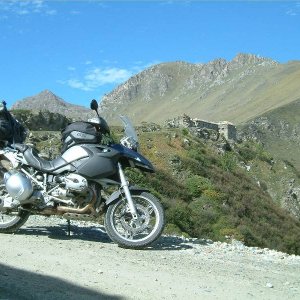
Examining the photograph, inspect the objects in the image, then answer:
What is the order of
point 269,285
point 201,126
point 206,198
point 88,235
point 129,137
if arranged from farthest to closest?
point 201,126
point 206,198
point 88,235
point 129,137
point 269,285

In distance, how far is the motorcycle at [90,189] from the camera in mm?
8016

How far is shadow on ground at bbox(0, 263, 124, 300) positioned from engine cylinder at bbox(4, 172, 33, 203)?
2.15 meters

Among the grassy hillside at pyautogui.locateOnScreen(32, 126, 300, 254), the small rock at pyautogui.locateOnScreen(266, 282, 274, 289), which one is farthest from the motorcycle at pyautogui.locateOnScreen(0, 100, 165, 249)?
the grassy hillside at pyautogui.locateOnScreen(32, 126, 300, 254)

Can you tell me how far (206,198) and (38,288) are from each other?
26001 mm

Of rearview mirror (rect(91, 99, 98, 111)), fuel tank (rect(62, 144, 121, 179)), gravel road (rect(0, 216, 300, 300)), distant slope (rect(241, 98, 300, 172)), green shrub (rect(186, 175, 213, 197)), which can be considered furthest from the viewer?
distant slope (rect(241, 98, 300, 172))

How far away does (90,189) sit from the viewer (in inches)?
318

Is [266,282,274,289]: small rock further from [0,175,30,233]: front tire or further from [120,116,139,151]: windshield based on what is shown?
[0,175,30,233]: front tire

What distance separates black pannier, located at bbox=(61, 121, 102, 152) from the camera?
8.18 m

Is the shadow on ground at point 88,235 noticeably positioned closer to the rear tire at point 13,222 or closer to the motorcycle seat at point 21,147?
the rear tire at point 13,222

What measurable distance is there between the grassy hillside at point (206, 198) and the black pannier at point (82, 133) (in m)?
12.0

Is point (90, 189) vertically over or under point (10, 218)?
over

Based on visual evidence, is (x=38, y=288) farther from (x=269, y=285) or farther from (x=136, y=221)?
(x=269, y=285)

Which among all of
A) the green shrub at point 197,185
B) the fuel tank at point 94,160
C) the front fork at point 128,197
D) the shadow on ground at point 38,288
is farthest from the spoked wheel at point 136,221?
the green shrub at point 197,185

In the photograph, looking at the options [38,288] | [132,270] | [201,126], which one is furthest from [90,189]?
[201,126]
